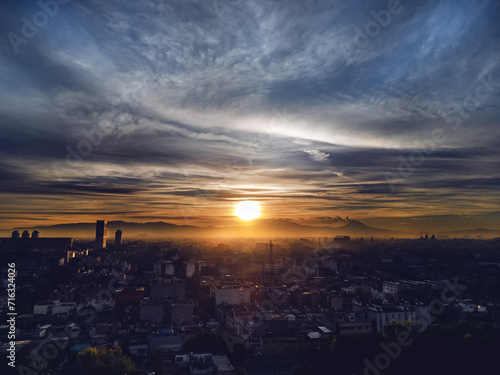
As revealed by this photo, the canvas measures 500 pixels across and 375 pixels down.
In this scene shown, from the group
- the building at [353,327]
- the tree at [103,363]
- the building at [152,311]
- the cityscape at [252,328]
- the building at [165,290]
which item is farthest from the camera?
the building at [165,290]

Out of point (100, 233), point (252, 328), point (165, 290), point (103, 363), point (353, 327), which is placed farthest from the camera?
point (100, 233)

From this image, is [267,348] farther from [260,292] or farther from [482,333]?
[260,292]

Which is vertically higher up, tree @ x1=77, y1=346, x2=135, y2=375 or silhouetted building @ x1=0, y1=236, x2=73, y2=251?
silhouetted building @ x1=0, y1=236, x2=73, y2=251

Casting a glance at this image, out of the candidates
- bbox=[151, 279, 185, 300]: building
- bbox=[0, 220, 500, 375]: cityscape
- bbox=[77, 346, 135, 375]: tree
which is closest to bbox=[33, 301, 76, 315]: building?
bbox=[0, 220, 500, 375]: cityscape

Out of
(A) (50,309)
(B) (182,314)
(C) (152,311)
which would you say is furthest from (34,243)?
(B) (182,314)

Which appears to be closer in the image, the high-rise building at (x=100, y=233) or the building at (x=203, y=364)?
the building at (x=203, y=364)

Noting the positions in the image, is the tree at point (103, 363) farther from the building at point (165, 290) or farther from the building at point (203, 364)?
the building at point (165, 290)

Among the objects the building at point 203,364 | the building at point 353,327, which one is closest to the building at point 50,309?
the building at point 203,364

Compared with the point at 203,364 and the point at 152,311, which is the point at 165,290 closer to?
the point at 152,311

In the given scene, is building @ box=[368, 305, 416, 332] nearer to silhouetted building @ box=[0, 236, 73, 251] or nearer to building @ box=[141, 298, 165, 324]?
building @ box=[141, 298, 165, 324]
